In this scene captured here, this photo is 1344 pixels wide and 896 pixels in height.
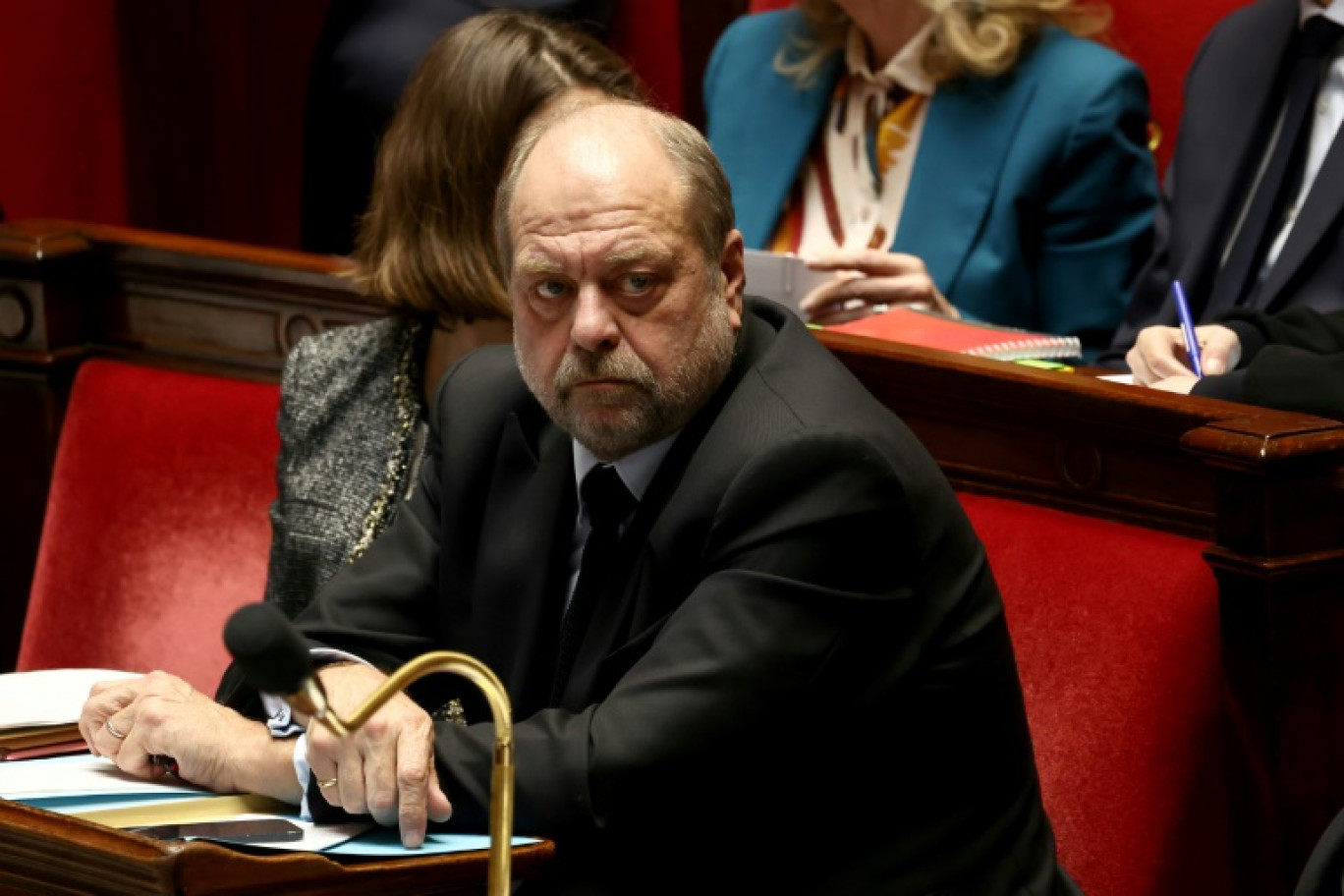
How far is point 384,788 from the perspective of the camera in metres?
1.57

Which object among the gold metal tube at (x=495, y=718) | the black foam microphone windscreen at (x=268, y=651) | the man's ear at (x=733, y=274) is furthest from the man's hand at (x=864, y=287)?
the black foam microphone windscreen at (x=268, y=651)

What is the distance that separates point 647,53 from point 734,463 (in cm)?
189

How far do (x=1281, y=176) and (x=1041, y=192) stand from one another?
369mm

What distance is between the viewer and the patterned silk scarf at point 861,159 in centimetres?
314

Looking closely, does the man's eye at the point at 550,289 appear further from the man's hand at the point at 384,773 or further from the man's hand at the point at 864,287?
the man's hand at the point at 864,287

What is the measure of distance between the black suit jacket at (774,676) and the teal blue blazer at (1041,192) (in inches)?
48.2

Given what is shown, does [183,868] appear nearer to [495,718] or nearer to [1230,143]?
[495,718]

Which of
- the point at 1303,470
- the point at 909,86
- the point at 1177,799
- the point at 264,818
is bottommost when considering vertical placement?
the point at 1177,799

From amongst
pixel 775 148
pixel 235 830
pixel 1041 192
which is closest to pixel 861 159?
pixel 775 148

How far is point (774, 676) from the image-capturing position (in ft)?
5.31

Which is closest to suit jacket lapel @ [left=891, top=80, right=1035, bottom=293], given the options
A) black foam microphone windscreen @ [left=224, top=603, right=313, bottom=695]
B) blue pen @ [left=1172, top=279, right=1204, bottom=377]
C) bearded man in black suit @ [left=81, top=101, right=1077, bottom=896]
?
blue pen @ [left=1172, top=279, right=1204, bottom=377]

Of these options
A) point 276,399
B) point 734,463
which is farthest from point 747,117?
point 734,463

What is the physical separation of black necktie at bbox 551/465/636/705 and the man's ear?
0.57 feet

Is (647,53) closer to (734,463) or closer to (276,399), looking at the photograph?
(276,399)
